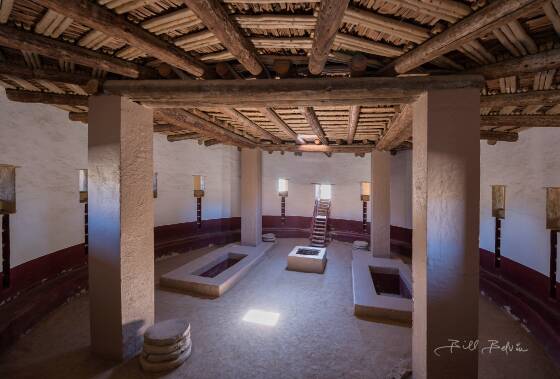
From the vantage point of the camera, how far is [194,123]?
582cm

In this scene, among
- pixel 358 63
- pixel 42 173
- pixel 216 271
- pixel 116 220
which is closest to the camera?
pixel 358 63

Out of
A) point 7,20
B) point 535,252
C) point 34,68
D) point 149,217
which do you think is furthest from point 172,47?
point 535,252

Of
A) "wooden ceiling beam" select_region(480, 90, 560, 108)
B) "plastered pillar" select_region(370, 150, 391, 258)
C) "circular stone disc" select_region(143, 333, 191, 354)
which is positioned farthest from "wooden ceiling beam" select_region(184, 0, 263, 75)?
"plastered pillar" select_region(370, 150, 391, 258)

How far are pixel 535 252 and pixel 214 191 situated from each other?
11092 mm

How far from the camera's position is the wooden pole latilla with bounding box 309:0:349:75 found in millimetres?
2107

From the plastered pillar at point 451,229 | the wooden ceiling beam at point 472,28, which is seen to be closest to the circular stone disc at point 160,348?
the plastered pillar at point 451,229

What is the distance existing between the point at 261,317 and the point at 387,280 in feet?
15.7

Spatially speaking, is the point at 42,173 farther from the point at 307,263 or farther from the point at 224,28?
the point at 307,263

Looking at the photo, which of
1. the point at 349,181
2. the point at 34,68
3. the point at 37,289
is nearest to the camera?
the point at 34,68

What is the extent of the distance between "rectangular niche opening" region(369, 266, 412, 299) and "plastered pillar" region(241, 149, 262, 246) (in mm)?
4576

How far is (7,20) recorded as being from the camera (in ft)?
8.80

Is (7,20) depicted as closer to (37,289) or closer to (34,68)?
(34,68)

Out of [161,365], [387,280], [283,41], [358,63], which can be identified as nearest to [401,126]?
[358,63]

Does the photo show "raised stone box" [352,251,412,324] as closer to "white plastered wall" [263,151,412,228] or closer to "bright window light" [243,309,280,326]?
"bright window light" [243,309,280,326]
